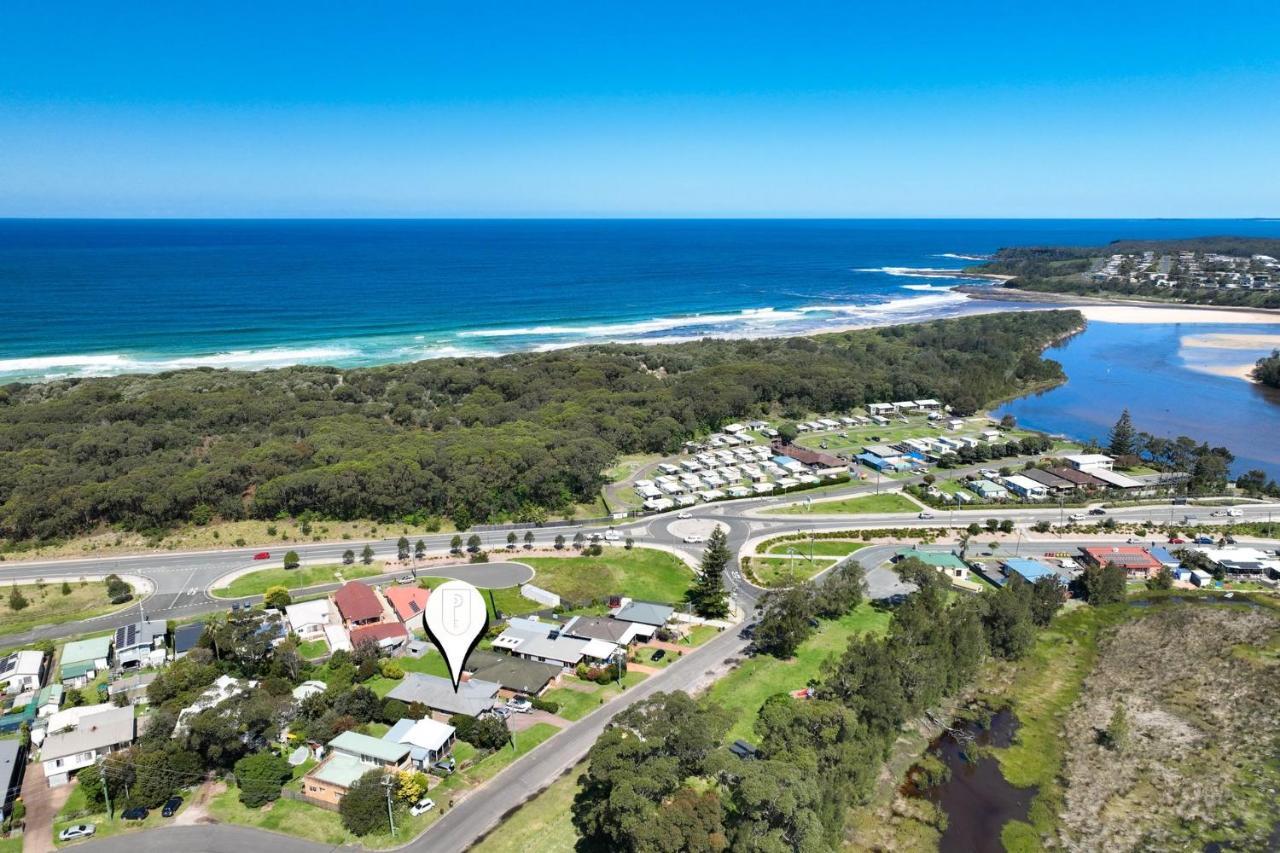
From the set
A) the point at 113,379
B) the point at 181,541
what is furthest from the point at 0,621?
the point at 113,379

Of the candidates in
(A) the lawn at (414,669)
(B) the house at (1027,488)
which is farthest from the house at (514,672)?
(B) the house at (1027,488)

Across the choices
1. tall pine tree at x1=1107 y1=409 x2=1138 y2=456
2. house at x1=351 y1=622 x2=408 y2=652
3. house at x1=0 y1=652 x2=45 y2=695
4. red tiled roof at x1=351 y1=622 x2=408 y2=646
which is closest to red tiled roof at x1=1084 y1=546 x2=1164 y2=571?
tall pine tree at x1=1107 y1=409 x2=1138 y2=456

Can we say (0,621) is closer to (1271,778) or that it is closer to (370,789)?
(370,789)

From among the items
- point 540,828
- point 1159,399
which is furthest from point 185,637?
point 1159,399

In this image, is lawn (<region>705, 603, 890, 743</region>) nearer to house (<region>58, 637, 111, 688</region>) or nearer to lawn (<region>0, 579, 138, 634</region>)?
house (<region>58, 637, 111, 688</region>)

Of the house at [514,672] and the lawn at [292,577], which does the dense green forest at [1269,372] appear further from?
the lawn at [292,577]

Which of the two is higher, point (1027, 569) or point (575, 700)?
point (1027, 569)

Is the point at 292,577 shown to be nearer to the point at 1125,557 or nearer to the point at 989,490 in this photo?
the point at 989,490
